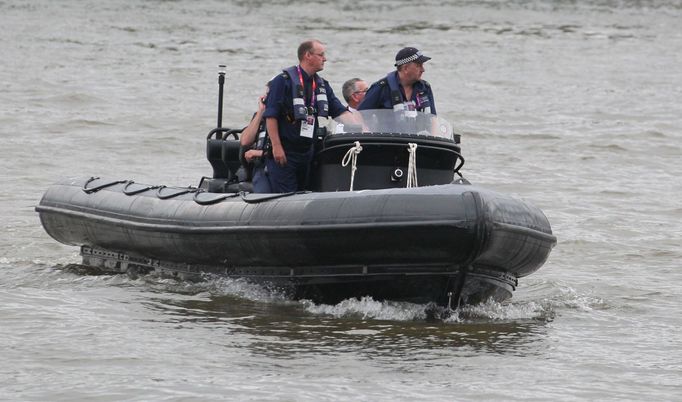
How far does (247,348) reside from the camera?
7648 millimetres

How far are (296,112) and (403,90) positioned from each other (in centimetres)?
76

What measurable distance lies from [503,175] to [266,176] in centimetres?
736

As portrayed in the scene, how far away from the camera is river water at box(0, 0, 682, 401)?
23.6ft

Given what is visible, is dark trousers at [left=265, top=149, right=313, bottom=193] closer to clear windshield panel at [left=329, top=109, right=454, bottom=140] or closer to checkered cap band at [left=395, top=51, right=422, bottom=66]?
clear windshield panel at [left=329, top=109, right=454, bottom=140]

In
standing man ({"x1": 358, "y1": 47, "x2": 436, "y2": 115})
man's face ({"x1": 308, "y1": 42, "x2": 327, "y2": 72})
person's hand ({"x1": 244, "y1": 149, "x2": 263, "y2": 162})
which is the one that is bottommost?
person's hand ({"x1": 244, "y1": 149, "x2": 263, "y2": 162})

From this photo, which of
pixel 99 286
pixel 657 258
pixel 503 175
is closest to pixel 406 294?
pixel 99 286

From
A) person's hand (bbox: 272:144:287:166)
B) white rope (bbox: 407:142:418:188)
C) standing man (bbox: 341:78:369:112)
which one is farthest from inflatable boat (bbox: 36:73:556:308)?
standing man (bbox: 341:78:369:112)

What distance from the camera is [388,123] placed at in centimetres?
894

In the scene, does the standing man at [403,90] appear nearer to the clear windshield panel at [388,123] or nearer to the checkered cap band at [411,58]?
the checkered cap band at [411,58]

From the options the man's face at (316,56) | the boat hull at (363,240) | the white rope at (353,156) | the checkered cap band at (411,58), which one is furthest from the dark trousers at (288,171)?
the checkered cap band at (411,58)

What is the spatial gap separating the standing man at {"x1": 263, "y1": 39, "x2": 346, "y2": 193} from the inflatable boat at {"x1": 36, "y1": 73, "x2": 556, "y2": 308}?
0.47 feet

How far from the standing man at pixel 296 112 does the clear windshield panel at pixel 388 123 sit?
0.54 ft

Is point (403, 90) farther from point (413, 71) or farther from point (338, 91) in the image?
point (338, 91)

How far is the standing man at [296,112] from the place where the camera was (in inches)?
354
